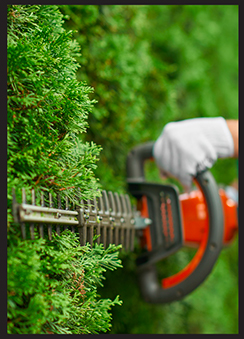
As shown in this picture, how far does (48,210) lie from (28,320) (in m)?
0.14

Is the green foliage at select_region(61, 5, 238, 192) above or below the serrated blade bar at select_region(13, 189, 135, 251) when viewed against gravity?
above

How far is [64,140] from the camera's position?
47 cm

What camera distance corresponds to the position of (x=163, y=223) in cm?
86

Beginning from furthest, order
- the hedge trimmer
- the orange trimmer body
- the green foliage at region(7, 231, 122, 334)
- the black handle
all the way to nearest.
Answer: the orange trimmer body → the black handle → the hedge trimmer → the green foliage at region(7, 231, 122, 334)

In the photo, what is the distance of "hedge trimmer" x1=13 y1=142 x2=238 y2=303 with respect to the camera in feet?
2.15

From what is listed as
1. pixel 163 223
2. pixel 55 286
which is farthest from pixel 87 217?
pixel 163 223

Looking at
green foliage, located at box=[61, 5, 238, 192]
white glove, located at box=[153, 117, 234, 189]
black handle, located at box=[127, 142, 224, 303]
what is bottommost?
black handle, located at box=[127, 142, 224, 303]

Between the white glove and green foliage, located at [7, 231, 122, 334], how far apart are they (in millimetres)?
375

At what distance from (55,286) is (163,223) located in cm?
46

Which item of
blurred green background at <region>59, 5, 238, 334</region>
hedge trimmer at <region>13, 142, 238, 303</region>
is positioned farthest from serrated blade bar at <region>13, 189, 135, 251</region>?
blurred green background at <region>59, 5, 238, 334</region>

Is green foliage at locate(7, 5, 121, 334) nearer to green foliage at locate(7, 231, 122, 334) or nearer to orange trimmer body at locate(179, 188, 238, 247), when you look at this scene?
green foliage at locate(7, 231, 122, 334)

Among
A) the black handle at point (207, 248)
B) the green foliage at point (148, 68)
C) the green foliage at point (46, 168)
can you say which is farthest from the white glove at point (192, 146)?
the green foliage at point (46, 168)

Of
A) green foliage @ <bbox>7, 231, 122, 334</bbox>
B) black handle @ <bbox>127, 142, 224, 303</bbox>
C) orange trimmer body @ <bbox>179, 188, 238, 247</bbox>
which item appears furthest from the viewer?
orange trimmer body @ <bbox>179, 188, 238, 247</bbox>

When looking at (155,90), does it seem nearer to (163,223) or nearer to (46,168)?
(163,223)
